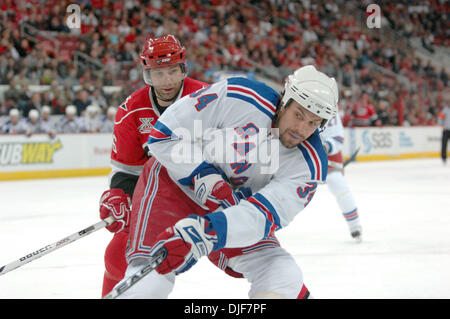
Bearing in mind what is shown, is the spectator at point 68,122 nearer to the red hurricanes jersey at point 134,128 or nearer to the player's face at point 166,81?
the red hurricanes jersey at point 134,128

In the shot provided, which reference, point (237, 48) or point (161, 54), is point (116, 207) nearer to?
point (161, 54)

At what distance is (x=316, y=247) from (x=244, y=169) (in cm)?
227

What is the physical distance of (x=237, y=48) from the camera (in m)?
13.7

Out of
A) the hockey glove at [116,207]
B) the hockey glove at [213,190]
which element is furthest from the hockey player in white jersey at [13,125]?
the hockey glove at [213,190]

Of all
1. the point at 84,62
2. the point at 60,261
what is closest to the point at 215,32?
the point at 84,62

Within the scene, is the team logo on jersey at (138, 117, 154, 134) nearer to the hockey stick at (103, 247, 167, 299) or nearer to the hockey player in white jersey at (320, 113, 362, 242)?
the hockey stick at (103, 247, 167, 299)

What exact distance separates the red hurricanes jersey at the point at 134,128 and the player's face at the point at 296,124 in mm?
839

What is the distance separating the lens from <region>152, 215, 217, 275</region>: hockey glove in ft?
6.34

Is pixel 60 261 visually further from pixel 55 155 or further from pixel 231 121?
pixel 55 155

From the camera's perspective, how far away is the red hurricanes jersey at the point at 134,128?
2910mm

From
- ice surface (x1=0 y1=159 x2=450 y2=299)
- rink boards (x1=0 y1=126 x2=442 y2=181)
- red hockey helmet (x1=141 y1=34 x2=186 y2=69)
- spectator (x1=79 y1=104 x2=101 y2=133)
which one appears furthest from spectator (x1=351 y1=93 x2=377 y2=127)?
red hockey helmet (x1=141 y1=34 x2=186 y2=69)

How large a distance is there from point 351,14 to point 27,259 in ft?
52.3

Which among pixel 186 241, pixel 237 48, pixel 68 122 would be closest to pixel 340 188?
pixel 186 241

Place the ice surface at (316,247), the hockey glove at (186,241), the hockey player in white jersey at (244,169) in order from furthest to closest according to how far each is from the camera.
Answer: the ice surface at (316,247) < the hockey player in white jersey at (244,169) < the hockey glove at (186,241)
